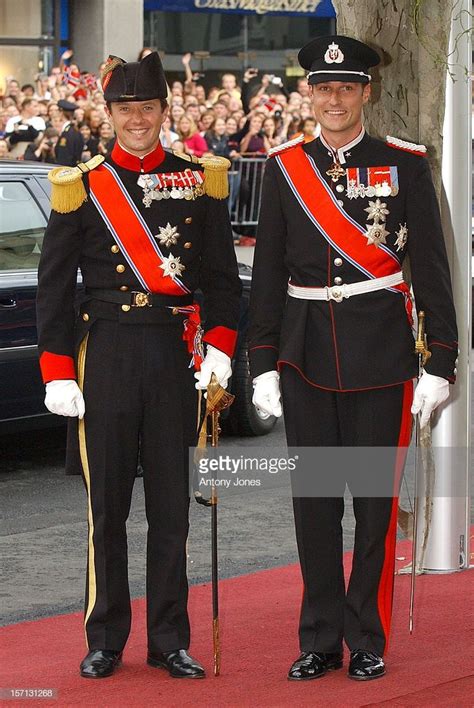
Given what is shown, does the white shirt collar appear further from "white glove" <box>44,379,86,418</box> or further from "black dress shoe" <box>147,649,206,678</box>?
"black dress shoe" <box>147,649,206,678</box>

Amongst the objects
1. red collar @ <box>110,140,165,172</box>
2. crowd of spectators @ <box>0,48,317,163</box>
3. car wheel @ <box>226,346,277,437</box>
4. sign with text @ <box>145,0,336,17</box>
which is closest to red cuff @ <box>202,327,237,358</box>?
red collar @ <box>110,140,165,172</box>

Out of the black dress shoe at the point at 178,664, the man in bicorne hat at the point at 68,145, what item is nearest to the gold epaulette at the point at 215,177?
the black dress shoe at the point at 178,664

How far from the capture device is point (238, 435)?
31.8 feet

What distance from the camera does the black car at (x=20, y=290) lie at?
8148 mm

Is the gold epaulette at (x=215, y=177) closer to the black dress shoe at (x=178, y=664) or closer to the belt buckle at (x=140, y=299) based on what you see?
the belt buckle at (x=140, y=299)

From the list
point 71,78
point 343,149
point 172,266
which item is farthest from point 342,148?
point 71,78

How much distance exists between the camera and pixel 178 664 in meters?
4.73

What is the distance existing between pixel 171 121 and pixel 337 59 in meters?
13.5

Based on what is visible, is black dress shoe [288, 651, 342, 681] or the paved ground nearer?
black dress shoe [288, 651, 342, 681]

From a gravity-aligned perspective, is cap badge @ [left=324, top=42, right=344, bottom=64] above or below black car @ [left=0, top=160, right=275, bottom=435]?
above

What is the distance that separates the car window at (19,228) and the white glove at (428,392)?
13.3 ft

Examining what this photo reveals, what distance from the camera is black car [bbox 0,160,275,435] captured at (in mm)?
8148

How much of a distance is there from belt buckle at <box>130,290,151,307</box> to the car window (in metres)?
3.64

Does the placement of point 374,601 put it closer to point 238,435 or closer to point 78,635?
point 78,635
